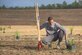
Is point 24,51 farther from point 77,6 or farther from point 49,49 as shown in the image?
point 77,6

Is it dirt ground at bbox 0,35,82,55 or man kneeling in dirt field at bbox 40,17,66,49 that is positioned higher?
man kneeling in dirt field at bbox 40,17,66,49

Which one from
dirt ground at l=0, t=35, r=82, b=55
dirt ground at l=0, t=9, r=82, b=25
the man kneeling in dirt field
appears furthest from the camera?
dirt ground at l=0, t=9, r=82, b=25

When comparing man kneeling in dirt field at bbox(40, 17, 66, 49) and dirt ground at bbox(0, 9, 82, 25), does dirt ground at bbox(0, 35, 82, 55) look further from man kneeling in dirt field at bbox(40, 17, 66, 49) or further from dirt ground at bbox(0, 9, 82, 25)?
dirt ground at bbox(0, 9, 82, 25)

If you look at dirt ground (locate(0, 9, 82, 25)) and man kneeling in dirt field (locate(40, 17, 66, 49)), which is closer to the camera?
man kneeling in dirt field (locate(40, 17, 66, 49))

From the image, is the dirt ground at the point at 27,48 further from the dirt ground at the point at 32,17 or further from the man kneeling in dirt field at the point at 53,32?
the dirt ground at the point at 32,17

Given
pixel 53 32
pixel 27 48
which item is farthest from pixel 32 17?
pixel 53 32

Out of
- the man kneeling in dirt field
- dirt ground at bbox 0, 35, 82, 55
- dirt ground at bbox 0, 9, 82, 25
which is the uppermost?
the man kneeling in dirt field

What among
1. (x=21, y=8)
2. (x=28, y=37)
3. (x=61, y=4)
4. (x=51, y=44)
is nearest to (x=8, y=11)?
(x=21, y=8)

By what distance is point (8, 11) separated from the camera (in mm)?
42094

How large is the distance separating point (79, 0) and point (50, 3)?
16.5ft

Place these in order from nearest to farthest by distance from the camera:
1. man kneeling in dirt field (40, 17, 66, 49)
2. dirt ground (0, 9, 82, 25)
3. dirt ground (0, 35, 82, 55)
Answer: dirt ground (0, 35, 82, 55) < man kneeling in dirt field (40, 17, 66, 49) < dirt ground (0, 9, 82, 25)

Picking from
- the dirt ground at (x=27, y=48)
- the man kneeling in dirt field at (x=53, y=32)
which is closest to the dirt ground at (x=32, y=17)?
the dirt ground at (x=27, y=48)

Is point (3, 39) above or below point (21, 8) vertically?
above

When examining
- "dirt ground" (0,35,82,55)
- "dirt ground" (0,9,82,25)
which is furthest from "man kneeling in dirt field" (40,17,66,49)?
"dirt ground" (0,9,82,25)
